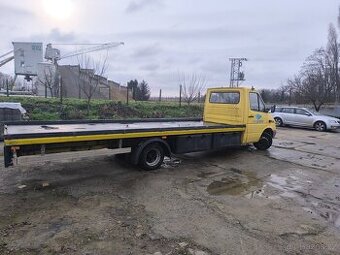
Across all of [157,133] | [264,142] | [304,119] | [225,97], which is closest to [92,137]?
[157,133]

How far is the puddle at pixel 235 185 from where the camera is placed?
6885 mm

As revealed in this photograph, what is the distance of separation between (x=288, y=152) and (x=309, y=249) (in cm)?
810

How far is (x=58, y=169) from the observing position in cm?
800

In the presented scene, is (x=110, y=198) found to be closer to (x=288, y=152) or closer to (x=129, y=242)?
(x=129, y=242)

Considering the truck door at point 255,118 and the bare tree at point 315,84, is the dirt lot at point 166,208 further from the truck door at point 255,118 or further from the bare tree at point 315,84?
the bare tree at point 315,84

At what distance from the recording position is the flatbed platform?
599 cm

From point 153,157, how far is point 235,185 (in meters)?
2.19

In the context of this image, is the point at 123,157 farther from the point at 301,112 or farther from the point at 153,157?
the point at 301,112

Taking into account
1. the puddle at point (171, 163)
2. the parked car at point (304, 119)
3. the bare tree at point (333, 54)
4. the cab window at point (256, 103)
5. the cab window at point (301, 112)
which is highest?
the bare tree at point (333, 54)

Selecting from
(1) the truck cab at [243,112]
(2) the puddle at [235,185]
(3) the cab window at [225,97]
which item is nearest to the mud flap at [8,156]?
(2) the puddle at [235,185]

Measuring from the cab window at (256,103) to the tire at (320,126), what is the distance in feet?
37.8

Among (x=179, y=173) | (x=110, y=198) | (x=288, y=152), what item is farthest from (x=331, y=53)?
(x=110, y=198)

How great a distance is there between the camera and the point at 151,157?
27.4ft

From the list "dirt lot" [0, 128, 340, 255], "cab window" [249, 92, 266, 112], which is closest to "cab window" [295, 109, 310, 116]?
"cab window" [249, 92, 266, 112]
